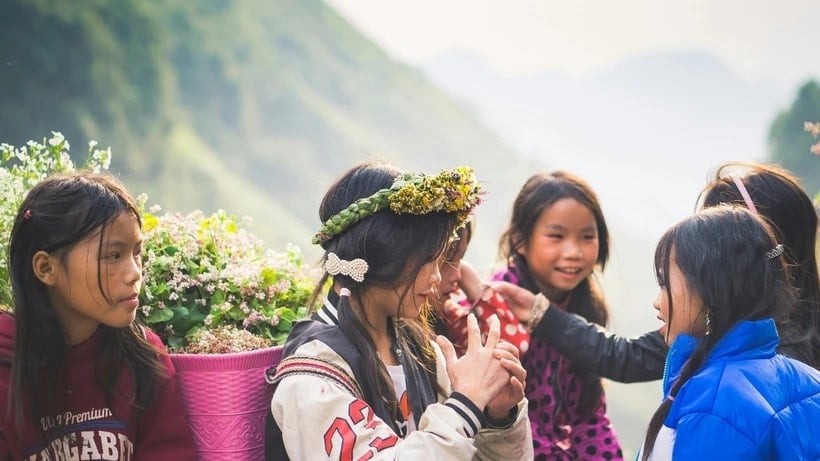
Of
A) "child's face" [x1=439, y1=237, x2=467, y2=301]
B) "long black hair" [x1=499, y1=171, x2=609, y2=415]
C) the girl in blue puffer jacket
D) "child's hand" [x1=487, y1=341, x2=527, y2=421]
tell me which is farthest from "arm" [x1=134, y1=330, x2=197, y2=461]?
"long black hair" [x1=499, y1=171, x2=609, y2=415]

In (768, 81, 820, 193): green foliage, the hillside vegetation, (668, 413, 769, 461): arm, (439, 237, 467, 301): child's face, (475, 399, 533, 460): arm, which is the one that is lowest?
(668, 413, 769, 461): arm

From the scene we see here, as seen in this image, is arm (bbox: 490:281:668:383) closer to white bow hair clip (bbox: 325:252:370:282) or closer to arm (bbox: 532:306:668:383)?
arm (bbox: 532:306:668:383)

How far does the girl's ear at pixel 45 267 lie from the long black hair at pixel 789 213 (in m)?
2.35

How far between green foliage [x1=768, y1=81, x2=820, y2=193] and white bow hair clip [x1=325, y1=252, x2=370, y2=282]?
5966 millimetres

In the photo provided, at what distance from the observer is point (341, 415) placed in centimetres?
209

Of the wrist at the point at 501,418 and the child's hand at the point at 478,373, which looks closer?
the child's hand at the point at 478,373

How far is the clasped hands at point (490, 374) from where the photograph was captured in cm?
219

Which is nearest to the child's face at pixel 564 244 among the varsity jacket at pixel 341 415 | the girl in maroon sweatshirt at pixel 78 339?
the varsity jacket at pixel 341 415

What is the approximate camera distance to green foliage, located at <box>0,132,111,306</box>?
96.7 inches

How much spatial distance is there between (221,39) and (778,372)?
12.1 metres

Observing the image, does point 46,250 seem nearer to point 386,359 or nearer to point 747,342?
point 386,359

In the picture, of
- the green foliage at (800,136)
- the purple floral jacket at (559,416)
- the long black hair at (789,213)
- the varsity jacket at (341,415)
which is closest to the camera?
the varsity jacket at (341,415)

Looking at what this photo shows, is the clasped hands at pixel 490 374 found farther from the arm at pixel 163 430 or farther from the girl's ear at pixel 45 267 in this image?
the girl's ear at pixel 45 267

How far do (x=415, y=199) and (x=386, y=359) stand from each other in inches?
22.3
